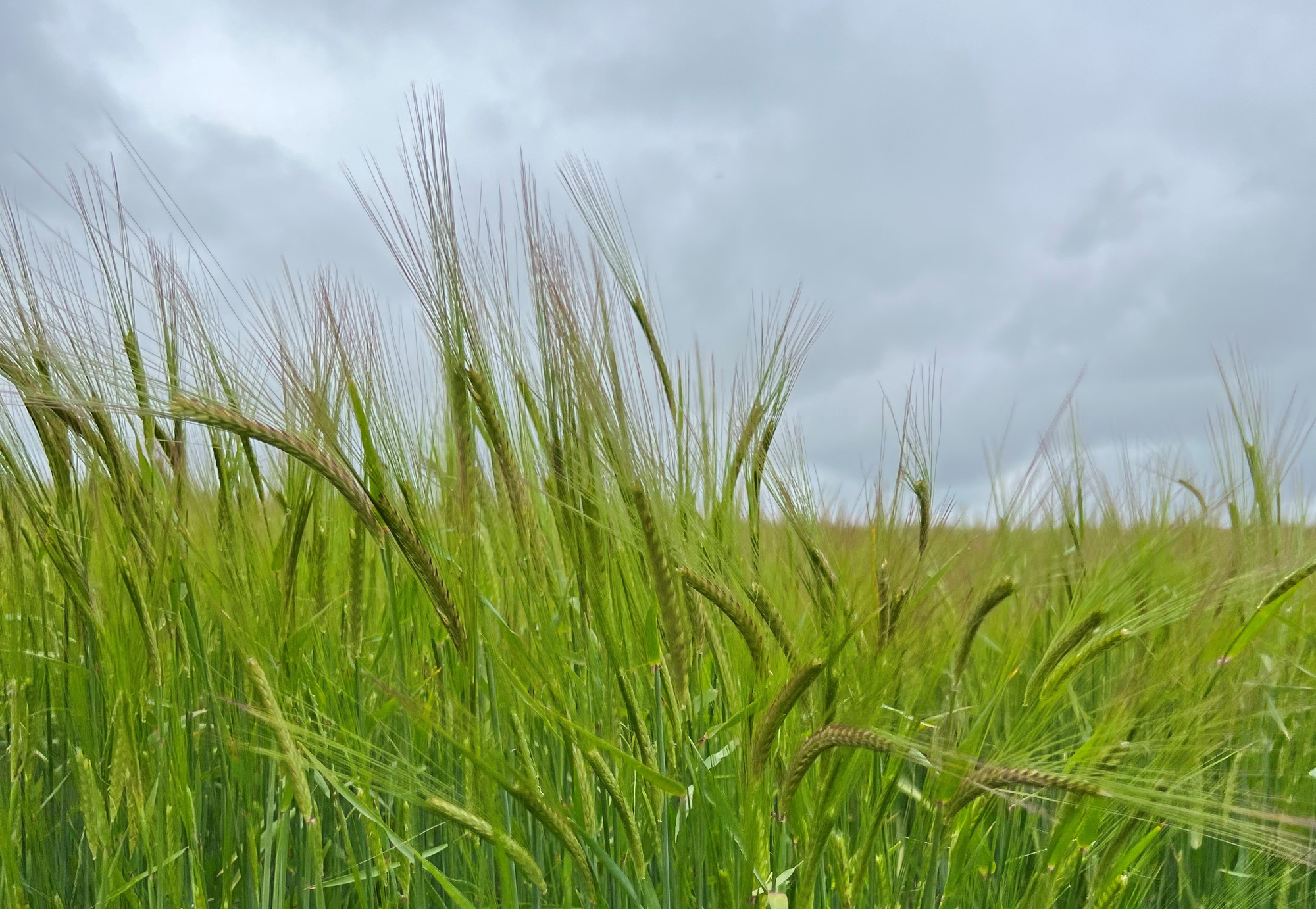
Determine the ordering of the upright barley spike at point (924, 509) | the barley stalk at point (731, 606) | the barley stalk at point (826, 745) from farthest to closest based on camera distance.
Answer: the upright barley spike at point (924, 509) < the barley stalk at point (731, 606) < the barley stalk at point (826, 745)

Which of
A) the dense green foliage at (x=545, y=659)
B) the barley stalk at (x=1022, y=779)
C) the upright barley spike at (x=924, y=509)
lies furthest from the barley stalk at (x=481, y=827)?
the upright barley spike at (x=924, y=509)

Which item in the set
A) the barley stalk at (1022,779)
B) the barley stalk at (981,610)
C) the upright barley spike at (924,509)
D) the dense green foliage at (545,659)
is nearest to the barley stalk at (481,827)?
the dense green foliage at (545,659)

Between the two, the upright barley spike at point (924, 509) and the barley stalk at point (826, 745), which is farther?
the upright barley spike at point (924, 509)

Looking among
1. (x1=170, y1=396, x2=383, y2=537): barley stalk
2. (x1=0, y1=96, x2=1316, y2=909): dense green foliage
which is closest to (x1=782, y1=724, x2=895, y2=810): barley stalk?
(x1=0, y1=96, x2=1316, y2=909): dense green foliage

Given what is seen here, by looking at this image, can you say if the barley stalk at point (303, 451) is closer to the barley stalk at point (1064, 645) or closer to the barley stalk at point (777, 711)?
the barley stalk at point (777, 711)

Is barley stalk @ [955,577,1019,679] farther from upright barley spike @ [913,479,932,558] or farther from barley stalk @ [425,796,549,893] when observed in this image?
barley stalk @ [425,796,549,893]

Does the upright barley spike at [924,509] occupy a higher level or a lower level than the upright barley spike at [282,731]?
higher

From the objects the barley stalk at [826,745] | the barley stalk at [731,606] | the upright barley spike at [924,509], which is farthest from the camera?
the upright barley spike at [924,509]

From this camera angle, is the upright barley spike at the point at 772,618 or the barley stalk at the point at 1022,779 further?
the upright barley spike at the point at 772,618

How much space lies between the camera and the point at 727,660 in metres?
1.37

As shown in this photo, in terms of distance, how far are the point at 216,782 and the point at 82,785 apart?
0.43 m

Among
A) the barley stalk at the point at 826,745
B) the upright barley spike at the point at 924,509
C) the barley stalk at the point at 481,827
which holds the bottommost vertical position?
the barley stalk at the point at 481,827

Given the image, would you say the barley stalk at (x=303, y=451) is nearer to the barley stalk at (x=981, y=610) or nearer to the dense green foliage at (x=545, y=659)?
the dense green foliage at (x=545, y=659)

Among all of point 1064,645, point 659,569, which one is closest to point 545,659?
point 659,569
